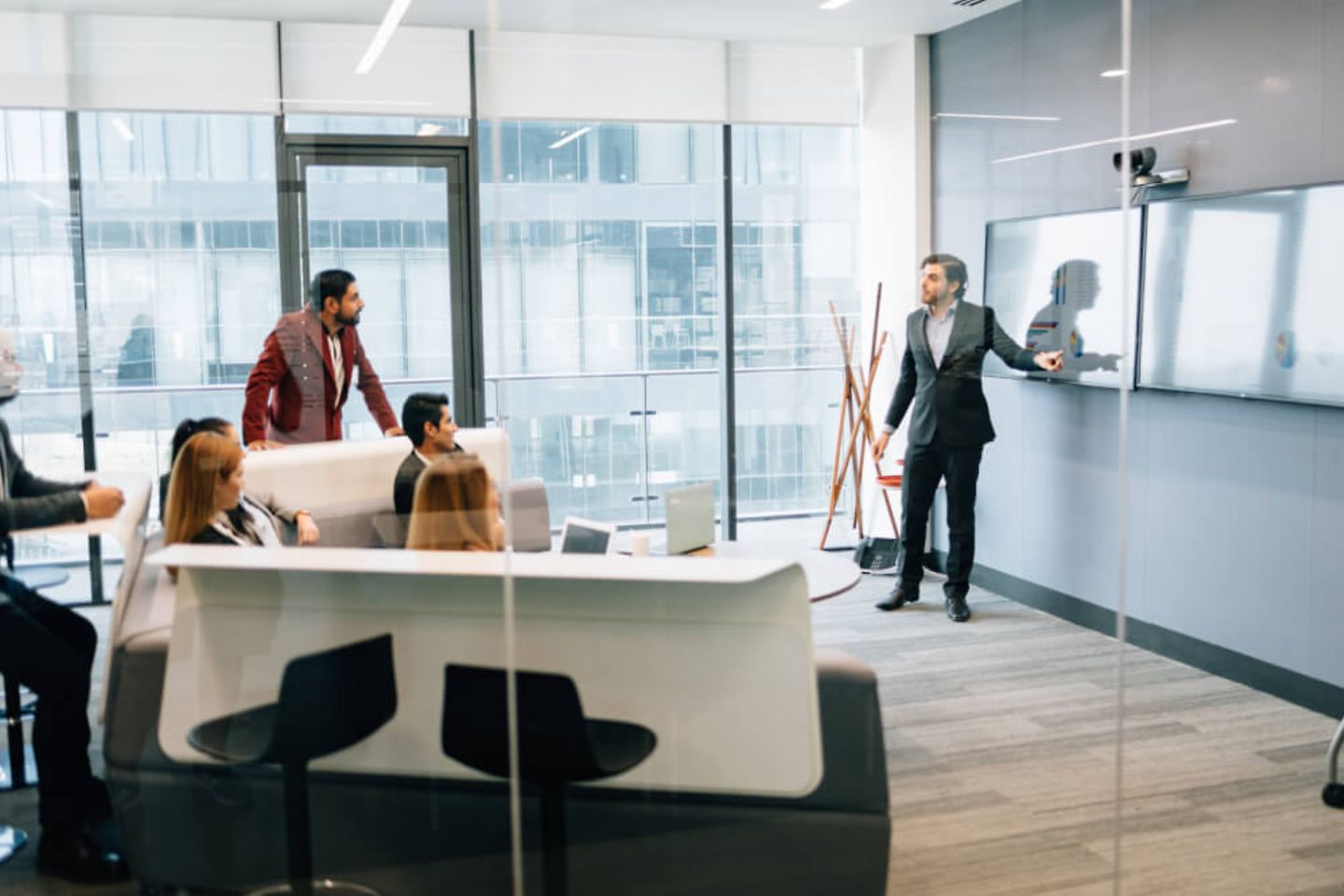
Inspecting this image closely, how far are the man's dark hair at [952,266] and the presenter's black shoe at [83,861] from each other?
2.13 meters

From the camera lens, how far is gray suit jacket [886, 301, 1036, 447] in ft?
8.43

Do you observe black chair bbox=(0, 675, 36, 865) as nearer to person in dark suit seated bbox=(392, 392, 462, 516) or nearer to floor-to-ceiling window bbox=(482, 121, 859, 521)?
person in dark suit seated bbox=(392, 392, 462, 516)

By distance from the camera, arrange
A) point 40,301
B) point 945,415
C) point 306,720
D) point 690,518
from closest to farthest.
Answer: point 40,301 → point 306,720 → point 690,518 → point 945,415

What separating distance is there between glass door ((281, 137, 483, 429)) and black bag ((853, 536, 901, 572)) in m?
0.86

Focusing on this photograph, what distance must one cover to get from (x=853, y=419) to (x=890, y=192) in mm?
500

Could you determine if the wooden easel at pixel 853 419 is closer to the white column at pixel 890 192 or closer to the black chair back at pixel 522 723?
the white column at pixel 890 192

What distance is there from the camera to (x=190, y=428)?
2320 mm

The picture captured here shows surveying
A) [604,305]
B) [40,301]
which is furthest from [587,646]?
[40,301]

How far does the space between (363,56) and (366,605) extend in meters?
1.09

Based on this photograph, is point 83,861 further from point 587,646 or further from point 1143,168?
point 1143,168

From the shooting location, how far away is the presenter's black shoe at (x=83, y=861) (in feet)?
8.02

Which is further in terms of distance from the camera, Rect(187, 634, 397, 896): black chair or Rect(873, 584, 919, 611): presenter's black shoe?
Rect(873, 584, 919, 611): presenter's black shoe

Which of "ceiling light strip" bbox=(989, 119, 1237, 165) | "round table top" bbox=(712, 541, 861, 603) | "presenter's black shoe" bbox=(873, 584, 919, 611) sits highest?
"ceiling light strip" bbox=(989, 119, 1237, 165)

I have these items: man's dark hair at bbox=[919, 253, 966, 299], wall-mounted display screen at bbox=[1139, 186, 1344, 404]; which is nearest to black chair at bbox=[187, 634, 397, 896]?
man's dark hair at bbox=[919, 253, 966, 299]
